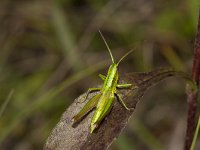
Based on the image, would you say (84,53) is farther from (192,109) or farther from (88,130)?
(88,130)

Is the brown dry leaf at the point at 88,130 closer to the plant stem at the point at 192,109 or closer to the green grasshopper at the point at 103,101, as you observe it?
the green grasshopper at the point at 103,101

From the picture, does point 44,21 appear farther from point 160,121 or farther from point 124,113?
point 124,113

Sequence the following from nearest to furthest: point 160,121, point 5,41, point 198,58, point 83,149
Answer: point 83,149 → point 198,58 → point 160,121 → point 5,41

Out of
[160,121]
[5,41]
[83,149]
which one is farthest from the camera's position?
[5,41]

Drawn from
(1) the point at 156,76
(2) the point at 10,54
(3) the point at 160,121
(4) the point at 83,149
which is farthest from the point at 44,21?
(4) the point at 83,149

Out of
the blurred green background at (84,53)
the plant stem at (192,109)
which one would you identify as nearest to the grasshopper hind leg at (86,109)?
the plant stem at (192,109)

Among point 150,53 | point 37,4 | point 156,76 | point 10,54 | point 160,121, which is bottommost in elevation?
point 160,121

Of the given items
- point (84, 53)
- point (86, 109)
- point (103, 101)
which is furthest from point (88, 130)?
point (84, 53)

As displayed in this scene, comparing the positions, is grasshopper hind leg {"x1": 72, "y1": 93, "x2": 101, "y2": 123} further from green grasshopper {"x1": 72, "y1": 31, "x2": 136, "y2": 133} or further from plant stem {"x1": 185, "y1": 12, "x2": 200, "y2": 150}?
plant stem {"x1": 185, "y1": 12, "x2": 200, "y2": 150}

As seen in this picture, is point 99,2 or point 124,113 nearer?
point 124,113
